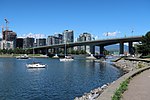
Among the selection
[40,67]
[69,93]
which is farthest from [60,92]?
[40,67]

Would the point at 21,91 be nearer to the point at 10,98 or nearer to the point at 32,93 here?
the point at 32,93

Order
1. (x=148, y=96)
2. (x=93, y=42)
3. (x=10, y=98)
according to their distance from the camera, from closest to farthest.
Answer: (x=148, y=96) → (x=10, y=98) → (x=93, y=42)

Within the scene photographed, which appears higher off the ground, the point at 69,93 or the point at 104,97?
the point at 104,97

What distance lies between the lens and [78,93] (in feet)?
105

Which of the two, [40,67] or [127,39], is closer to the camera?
[40,67]

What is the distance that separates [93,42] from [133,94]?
6539 inches

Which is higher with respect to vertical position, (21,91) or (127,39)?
(127,39)

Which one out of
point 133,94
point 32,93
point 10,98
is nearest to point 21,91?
point 32,93

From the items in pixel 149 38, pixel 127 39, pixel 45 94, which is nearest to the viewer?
pixel 45 94

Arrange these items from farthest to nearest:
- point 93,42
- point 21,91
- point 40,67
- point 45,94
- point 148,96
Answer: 1. point 93,42
2. point 40,67
3. point 21,91
4. point 45,94
5. point 148,96

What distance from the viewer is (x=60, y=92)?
32.5m

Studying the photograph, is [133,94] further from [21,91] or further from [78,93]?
[21,91]

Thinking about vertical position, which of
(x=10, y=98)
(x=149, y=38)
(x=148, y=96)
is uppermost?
(x=149, y=38)

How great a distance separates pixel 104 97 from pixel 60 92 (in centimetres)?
1729
